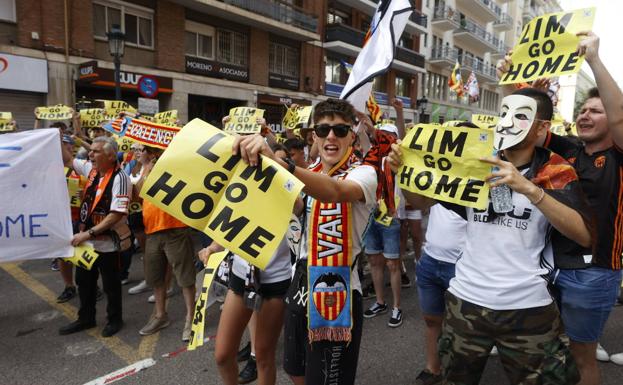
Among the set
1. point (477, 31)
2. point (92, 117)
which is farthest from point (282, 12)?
point (477, 31)

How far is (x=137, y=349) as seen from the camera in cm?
366

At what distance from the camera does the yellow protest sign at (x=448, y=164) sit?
1.80m

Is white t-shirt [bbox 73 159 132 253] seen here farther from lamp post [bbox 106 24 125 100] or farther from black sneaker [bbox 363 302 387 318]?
lamp post [bbox 106 24 125 100]

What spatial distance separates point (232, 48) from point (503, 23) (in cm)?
3603

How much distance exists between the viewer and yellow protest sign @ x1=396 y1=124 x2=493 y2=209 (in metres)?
1.80

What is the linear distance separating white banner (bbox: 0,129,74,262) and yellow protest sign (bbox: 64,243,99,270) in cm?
6

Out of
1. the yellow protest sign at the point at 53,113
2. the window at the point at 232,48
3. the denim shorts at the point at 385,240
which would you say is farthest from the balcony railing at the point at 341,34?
the denim shorts at the point at 385,240

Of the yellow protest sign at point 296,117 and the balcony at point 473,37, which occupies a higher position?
the balcony at point 473,37

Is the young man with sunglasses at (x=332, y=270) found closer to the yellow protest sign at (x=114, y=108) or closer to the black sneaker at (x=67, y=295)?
the black sneaker at (x=67, y=295)

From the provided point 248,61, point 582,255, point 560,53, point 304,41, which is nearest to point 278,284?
point 582,255

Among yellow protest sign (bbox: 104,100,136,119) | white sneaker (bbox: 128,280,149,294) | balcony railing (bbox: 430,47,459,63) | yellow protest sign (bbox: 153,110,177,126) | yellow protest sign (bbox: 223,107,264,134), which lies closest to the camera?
white sneaker (bbox: 128,280,149,294)

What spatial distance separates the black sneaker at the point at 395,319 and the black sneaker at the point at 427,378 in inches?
39.2

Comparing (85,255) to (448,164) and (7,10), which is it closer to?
(448,164)

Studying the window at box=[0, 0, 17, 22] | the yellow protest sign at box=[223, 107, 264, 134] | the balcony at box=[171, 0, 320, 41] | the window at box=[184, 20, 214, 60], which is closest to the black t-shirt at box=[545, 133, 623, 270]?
the yellow protest sign at box=[223, 107, 264, 134]
